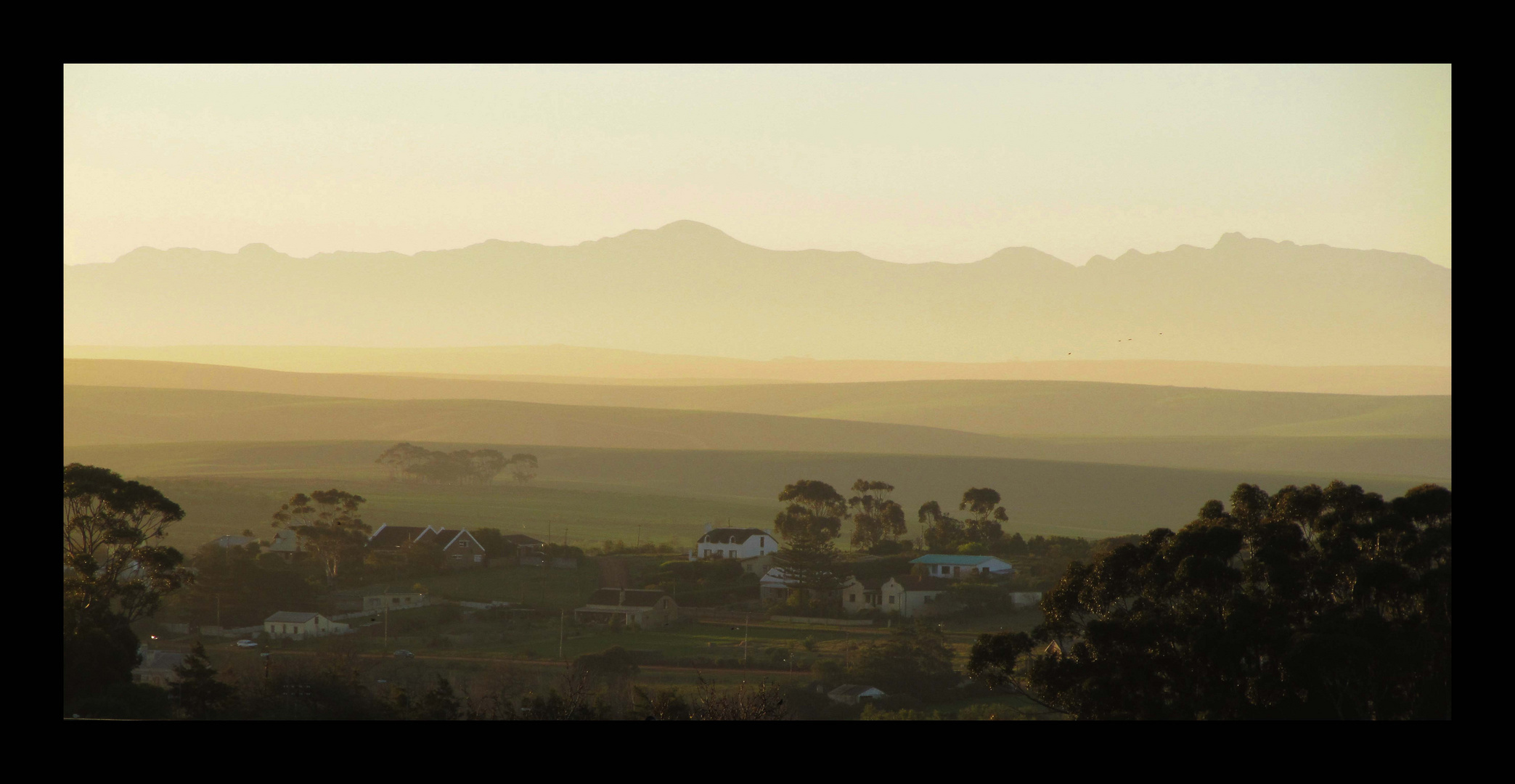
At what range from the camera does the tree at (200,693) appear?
16170 mm

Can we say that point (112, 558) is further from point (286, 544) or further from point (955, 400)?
point (955, 400)

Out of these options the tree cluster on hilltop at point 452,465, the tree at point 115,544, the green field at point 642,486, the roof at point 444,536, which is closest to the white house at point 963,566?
the roof at point 444,536

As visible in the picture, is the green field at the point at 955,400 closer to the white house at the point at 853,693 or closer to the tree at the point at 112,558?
the white house at the point at 853,693

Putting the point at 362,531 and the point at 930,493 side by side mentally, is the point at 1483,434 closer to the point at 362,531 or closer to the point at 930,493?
the point at 362,531

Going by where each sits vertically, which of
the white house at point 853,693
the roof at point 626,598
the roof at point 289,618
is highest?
the roof at point 626,598

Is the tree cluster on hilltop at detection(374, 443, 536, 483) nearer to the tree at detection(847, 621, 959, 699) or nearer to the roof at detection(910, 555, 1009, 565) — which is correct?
the roof at detection(910, 555, 1009, 565)

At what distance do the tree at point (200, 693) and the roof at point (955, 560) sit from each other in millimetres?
23258

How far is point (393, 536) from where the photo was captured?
3972 centimetres

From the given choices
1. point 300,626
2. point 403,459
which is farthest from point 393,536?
point 403,459

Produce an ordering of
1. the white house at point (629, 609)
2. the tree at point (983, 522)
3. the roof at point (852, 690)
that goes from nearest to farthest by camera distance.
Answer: the roof at point (852, 690), the white house at point (629, 609), the tree at point (983, 522)

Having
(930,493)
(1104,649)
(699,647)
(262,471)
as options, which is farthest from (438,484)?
(1104,649)
